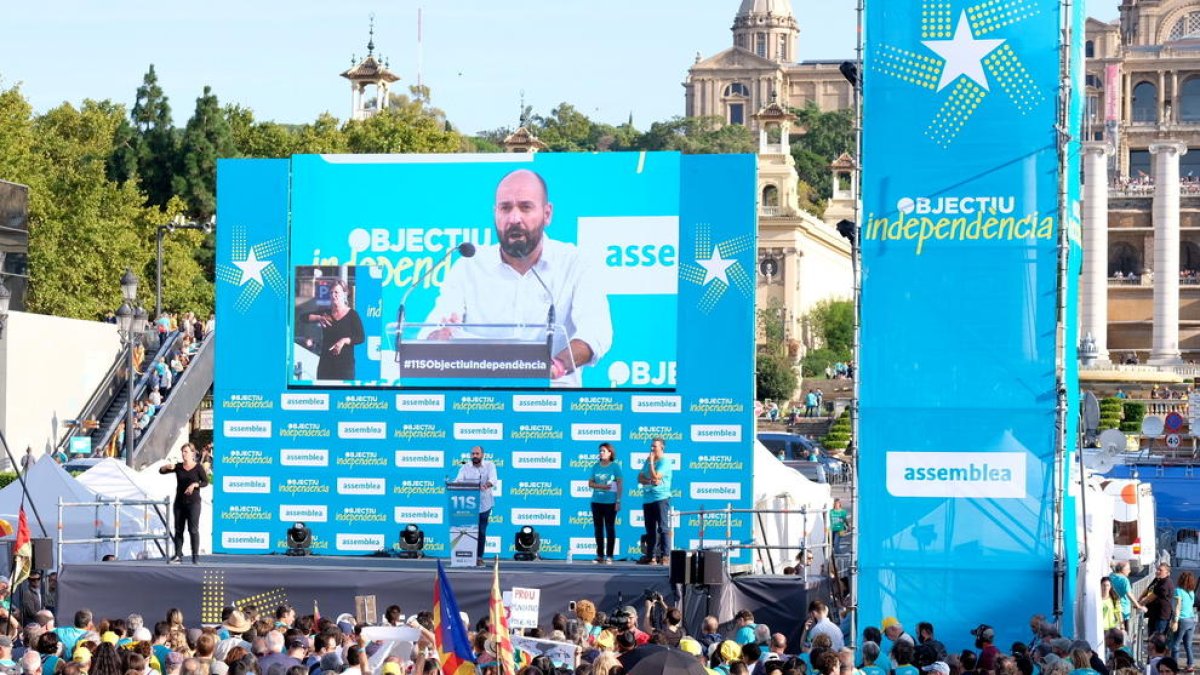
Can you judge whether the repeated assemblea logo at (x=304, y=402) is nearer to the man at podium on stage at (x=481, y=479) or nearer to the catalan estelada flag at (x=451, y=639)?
the man at podium on stage at (x=481, y=479)

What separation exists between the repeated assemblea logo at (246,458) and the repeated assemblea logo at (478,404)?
7.71 feet

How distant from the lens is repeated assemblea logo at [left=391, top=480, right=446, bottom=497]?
87.7 ft

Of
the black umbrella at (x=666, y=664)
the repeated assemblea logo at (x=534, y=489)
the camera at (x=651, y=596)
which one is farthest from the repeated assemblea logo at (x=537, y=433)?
the black umbrella at (x=666, y=664)

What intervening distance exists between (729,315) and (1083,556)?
568 cm

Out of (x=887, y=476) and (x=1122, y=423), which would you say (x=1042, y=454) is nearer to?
(x=887, y=476)

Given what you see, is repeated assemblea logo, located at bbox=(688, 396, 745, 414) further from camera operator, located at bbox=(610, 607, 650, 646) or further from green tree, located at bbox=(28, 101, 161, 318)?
green tree, located at bbox=(28, 101, 161, 318)

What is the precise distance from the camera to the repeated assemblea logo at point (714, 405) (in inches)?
1026

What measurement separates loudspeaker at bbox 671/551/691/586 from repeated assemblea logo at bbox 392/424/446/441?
5413mm

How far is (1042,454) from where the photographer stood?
21.5m

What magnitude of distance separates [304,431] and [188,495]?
234cm

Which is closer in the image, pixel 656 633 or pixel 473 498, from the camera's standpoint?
pixel 656 633

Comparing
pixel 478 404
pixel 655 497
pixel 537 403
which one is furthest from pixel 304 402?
pixel 655 497

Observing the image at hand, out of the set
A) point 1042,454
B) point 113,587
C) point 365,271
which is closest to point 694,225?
point 365,271

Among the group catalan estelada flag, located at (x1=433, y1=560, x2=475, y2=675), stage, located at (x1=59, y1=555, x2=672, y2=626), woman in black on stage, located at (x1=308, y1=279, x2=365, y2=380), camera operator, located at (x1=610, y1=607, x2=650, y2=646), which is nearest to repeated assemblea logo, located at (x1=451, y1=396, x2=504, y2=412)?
woman in black on stage, located at (x1=308, y1=279, x2=365, y2=380)
